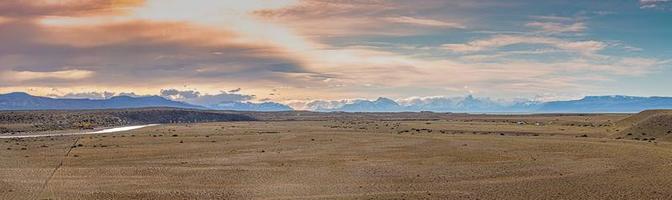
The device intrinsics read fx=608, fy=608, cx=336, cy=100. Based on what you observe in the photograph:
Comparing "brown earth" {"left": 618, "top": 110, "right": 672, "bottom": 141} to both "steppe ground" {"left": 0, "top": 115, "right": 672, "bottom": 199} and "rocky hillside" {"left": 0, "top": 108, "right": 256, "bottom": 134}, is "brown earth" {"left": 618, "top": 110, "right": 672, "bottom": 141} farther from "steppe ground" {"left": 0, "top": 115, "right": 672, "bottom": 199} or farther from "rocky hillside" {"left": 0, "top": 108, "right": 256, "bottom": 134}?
"rocky hillside" {"left": 0, "top": 108, "right": 256, "bottom": 134}

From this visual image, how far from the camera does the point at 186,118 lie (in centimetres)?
19238

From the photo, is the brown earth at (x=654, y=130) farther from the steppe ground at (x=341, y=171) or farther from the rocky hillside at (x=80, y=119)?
the rocky hillside at (x=80, y=119)

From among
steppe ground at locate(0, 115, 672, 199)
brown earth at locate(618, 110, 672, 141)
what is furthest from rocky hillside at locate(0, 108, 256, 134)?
brown earth at locate(618, 110, 672, 141)

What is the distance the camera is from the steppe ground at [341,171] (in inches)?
1396

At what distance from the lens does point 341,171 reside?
1761 inches

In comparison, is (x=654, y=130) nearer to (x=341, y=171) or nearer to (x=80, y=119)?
(x=341, y=171)

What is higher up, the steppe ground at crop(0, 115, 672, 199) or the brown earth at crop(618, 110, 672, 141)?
the brown earth at crop(618, 110, 672, 141)

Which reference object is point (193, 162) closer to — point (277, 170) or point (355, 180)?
point (277, 170)

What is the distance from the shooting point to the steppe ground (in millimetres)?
35469

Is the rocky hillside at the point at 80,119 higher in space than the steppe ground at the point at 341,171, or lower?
higher

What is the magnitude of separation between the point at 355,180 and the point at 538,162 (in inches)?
702

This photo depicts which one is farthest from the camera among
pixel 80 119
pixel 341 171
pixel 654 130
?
pixel 80 119

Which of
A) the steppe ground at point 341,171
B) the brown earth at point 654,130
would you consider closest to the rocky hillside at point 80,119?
the steppe ground at point 341,171

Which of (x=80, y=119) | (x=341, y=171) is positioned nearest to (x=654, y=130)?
(x=341, y=171)
